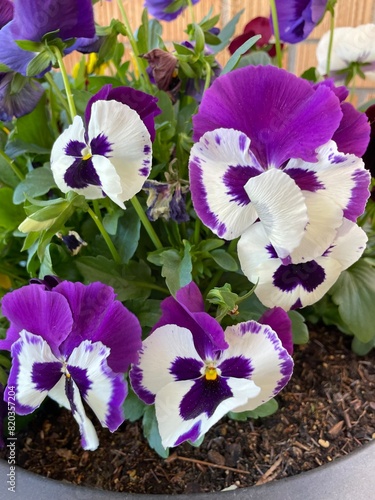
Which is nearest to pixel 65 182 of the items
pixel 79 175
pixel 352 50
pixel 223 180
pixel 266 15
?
pixel 79 175

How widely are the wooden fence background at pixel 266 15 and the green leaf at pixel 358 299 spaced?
2.64 feet

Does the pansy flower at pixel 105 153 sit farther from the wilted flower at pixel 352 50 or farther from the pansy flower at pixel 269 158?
the wilted flower at pixel 352 50

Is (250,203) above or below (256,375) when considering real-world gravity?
above

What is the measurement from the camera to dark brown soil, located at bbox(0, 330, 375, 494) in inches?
21.9

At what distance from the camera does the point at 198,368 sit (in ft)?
1.50

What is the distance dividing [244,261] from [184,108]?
0.23 metres

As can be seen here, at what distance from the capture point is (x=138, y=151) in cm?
41

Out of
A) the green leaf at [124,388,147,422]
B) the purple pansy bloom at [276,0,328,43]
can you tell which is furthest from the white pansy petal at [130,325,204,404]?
the purple pansy bloom at [276,0,328,43]

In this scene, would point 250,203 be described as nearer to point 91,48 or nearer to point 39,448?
point 91,48

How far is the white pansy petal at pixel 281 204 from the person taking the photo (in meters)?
0.37

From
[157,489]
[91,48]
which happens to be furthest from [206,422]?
[91,48]

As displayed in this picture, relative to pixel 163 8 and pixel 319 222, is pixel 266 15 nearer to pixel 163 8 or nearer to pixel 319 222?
pixel 163 8

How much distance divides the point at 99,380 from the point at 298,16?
433mm

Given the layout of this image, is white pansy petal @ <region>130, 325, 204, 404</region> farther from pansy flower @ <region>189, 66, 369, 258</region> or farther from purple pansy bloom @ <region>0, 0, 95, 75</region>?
purple pansy bloom @ <region>0, 0, 95, 75</region>
